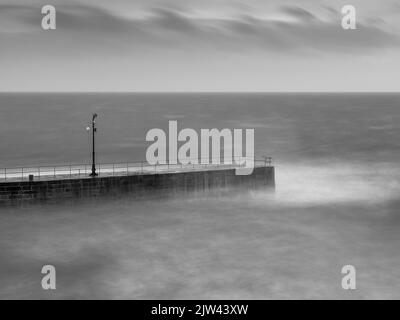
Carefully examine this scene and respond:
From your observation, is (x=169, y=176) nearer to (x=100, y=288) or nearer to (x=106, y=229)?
(x=106, y=229)

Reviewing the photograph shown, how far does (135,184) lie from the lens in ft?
111

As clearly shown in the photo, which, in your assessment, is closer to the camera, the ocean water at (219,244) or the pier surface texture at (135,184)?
the ocean water at (219,244)

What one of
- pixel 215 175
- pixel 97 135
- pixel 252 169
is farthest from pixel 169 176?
pixel 97 135

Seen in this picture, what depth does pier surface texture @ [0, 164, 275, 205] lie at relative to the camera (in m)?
31.0

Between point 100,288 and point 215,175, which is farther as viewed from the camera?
point 215,175

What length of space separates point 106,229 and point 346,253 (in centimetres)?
1293

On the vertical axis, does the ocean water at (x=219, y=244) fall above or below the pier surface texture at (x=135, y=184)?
below

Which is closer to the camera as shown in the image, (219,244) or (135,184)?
(219,244)

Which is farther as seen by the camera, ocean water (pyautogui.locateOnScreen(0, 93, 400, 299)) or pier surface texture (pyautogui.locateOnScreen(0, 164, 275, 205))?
pier surface texture (pyautogui.locateOnScreen(0, 164, 275, 205))

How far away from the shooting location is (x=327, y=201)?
3781 centimetres

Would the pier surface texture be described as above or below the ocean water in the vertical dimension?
above

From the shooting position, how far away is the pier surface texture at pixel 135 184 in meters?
31.0

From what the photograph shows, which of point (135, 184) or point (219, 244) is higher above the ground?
point (135, 184)
